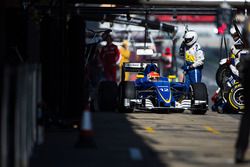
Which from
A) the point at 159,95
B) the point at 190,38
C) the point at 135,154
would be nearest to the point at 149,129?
the point at 135,154

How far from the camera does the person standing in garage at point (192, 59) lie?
26.9 meters

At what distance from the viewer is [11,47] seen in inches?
663

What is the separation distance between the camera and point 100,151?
14.9 metres

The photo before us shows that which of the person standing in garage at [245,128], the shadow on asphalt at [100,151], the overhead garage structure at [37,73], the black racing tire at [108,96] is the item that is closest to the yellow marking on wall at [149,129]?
the shadow on asphalt at [100,151]

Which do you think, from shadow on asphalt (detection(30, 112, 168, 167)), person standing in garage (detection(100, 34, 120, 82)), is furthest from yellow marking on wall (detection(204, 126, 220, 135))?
person standing in garage (detection(100, 34, 120, 82))

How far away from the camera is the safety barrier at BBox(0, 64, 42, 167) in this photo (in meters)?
11.1

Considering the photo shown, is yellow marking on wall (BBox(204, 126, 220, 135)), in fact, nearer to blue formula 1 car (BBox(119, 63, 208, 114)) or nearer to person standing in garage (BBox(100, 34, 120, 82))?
blue formula 1 car (BBox(119, 63, 208, 114))

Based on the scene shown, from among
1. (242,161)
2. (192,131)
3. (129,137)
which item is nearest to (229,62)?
(192,131)

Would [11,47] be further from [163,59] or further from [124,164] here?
[163,59]

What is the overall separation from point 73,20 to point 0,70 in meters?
4.64

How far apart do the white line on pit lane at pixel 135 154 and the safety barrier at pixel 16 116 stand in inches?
58.2

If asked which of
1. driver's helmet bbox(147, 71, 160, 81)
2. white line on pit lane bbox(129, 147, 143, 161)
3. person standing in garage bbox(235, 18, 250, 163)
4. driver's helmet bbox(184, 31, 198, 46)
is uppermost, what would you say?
driver's helmet bbox(184, 31, 198, 46)

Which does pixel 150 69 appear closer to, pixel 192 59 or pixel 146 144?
pixel 192 59

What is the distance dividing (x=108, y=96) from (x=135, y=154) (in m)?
10.4
